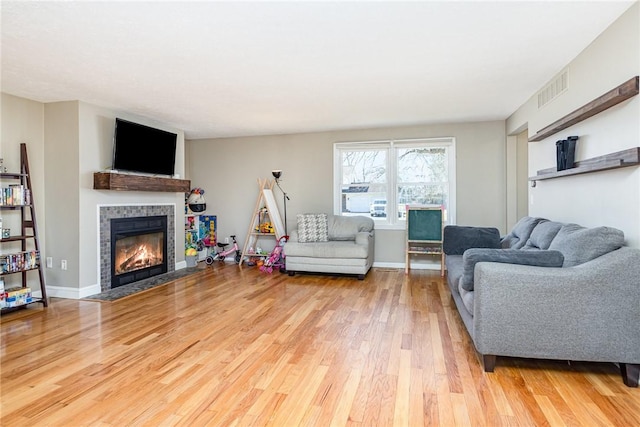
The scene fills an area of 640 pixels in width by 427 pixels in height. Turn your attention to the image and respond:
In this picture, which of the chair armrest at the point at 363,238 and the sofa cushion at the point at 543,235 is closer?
the sofa cushion at the point at 543,235

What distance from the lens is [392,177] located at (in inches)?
224

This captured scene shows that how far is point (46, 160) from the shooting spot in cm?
416

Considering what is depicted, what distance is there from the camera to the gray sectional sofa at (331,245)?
4887 mm

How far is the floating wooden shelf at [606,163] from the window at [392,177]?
91.3 inches

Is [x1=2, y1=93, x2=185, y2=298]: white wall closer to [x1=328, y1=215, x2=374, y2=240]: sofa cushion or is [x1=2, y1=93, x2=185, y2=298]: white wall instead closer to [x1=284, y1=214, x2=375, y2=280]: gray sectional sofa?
[x1=284, y1=214, x2=375, y2=280]: gray sectional sofa

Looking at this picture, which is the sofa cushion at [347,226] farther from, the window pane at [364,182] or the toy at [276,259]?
the toy at [276,259]

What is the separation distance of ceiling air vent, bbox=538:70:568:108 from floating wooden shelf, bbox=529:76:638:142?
0.32m

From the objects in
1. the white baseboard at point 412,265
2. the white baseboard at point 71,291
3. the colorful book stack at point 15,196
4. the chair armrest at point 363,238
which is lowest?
the white baseboard at point 71,291

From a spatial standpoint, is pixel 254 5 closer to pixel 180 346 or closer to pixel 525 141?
pixel 180 346

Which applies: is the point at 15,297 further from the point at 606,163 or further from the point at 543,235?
the point at 606,163

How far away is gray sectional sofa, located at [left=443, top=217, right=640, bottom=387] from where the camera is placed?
202cm

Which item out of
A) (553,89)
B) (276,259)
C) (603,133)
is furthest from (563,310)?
(276,259)

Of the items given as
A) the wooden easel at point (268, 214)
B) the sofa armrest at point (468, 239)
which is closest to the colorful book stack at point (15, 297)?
the wooden easel at point (268, 214)

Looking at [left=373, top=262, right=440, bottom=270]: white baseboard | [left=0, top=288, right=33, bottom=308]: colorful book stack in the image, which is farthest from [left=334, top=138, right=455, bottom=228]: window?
[left=0, top=288, right=33, bottom=308]: colorful book stack
